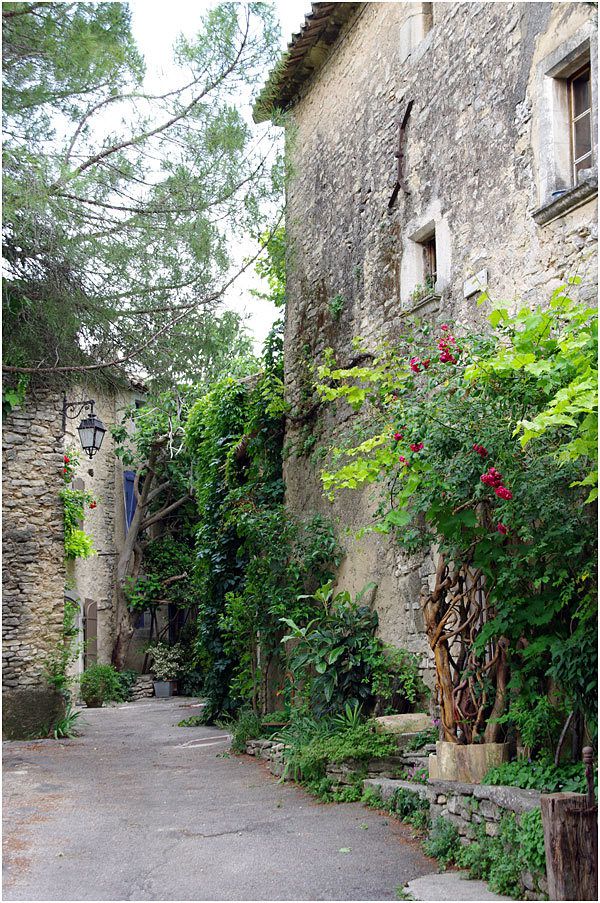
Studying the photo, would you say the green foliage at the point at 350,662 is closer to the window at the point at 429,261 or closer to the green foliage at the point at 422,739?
the green foliage at the point at 422,739

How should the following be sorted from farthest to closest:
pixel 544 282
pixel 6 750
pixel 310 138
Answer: pixel 310 138, pixel 6 750, pixel 544 282

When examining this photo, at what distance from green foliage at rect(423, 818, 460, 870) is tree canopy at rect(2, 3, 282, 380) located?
4419mm

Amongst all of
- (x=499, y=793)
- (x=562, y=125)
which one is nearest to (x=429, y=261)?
(x=562, y=125)

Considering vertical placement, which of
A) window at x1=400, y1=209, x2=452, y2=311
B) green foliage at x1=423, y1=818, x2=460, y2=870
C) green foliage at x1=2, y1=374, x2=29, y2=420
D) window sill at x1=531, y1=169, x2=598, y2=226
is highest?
window at x1=400, y1=209, x2=452, y2=311

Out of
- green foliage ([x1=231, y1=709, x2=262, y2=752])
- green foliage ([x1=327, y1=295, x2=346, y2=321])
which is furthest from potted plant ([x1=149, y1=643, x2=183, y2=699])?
green foliage ([x1=327, y1=295, x2=346, y2=321])

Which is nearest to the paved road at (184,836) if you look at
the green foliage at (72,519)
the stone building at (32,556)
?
the stone building at (32,556)

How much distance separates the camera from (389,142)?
8.84 m

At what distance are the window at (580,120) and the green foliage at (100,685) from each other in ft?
38.5

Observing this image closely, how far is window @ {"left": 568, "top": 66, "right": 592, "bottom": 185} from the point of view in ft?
20.5

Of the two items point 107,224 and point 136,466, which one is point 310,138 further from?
point 136,466

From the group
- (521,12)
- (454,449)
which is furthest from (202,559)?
(521,12)

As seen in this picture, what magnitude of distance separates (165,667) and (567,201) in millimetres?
13198

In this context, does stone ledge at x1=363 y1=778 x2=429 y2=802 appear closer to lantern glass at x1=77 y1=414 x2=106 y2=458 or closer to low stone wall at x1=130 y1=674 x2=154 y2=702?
lantern glass at x1=77 y1=414 x2=106 y2=458

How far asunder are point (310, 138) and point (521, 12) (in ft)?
13.5
